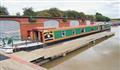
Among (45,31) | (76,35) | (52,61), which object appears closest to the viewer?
(52,61)

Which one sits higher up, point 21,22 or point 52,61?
point 21,22

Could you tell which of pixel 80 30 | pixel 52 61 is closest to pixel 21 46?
pixel 52 61

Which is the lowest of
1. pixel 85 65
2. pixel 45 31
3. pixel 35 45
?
pixel 85 65

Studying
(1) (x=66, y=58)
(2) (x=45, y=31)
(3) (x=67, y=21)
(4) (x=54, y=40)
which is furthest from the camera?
(3) (x=67, y=21)

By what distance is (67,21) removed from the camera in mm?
16828

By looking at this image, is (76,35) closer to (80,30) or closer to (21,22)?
(80,30)

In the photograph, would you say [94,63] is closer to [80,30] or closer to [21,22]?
[21,22]

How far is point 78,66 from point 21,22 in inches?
208

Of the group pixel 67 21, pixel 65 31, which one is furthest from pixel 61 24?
pixel 65 31

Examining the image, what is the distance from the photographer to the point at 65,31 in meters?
13.2

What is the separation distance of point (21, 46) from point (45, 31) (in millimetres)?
2503

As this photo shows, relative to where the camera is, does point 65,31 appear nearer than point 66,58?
No

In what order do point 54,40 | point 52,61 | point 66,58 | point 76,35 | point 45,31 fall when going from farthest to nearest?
point 76,35 < point 54,40 < point 45,31 < point 66,58 < point 52,61

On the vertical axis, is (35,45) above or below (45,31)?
below
